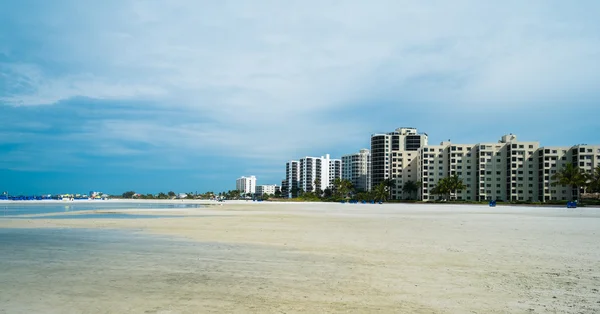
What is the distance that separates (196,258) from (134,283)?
4745 millimetres

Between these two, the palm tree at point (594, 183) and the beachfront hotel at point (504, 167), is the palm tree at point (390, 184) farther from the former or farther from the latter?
the palm tree at point (594, 183)

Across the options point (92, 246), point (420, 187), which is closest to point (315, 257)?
point (92, 246)

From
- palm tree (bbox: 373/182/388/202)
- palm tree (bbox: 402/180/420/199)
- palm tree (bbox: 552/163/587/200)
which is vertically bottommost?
palm tree (bbox: 373/182/388/202)

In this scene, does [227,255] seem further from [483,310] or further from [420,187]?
[420,187]

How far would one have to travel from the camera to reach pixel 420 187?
574 feet

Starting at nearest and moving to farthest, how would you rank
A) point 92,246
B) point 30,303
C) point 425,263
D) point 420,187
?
1. point 30,303
2. point 425,263
3. point 92,246
4. point 420,187

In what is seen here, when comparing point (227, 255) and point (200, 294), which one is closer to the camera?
point (200, 294)

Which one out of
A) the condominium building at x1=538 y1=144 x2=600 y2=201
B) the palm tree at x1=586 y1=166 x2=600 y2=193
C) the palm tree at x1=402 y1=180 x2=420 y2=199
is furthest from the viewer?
the palm tree at x1=402 y1=180 x2=420 y2=199

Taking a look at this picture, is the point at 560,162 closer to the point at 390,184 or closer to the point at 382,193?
the point at 390,184

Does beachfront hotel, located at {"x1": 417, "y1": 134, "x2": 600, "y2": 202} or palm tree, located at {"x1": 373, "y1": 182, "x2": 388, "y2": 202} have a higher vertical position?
beachfront hotel, located at {"x1": 417, "y1": 134, "x2": 600, "y2": 202}

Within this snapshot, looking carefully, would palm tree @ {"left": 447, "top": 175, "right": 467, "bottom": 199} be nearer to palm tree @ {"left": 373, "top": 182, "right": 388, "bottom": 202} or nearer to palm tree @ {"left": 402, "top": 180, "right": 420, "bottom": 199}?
palm tree @ {"left": 402, "top": 180, "right": 420, "bottom": 199}

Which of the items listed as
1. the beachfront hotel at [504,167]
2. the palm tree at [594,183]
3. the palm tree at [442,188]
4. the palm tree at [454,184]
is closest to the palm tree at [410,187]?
the beachfront hotel at [504,167]

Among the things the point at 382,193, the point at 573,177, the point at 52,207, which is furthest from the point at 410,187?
the point at 52,207

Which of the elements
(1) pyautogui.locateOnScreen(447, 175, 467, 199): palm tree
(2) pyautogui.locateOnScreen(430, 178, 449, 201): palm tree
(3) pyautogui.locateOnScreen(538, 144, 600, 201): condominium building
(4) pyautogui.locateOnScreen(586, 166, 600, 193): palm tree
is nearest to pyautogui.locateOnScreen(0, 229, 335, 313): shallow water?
(4) pyautogui.locateOnScreen(586, 166, 600, 193): palm tree
